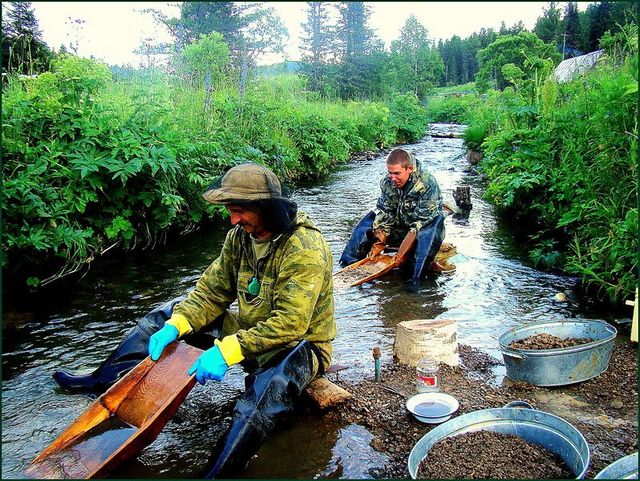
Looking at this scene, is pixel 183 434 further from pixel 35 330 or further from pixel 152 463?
pixel 35 330

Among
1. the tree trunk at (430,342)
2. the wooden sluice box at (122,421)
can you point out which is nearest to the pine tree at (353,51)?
the tree trunk at (430,342)

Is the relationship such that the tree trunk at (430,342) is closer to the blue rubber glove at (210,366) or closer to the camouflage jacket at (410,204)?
the blue rubber glove at (210,366)

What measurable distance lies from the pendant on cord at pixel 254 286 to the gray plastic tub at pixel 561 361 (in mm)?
1879

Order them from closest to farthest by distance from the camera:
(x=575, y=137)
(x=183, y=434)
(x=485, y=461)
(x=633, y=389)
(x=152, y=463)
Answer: (x=485, y=461)
(x=152, y=463)
(x=183, y=434)
(x=633, y=389)
(x=575, y=137)

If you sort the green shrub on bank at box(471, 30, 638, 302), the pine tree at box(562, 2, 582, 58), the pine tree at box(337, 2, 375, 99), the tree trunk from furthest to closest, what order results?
the pine tree at box(337, 2, 375, 99) < the pine tree at box(562, 2, 582, 58) < the green shrub on bank at box(471, 30, 638, 302) < the tree trunk

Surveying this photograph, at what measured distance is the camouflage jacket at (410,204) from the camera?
Result: 7.17 metres

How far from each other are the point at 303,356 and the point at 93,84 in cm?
570

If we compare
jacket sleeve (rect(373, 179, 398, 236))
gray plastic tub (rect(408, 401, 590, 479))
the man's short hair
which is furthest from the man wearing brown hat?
jacket sleeve (rect(373, 179, 398, 236))

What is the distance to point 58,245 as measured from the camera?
252 inches

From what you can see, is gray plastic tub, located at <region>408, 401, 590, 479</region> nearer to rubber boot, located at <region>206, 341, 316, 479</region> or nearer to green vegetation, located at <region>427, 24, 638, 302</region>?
rubber boot, located at <region>206, 341, 316, 479</region>

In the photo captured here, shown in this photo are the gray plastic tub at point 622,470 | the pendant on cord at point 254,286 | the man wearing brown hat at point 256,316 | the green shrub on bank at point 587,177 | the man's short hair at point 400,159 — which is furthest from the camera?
the man's short hair at point 400,159

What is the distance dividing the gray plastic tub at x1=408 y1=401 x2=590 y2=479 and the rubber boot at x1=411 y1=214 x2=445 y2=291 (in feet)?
11.8

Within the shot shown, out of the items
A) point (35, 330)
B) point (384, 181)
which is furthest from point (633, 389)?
point (35, 330)

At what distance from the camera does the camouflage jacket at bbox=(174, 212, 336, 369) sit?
132 inches
